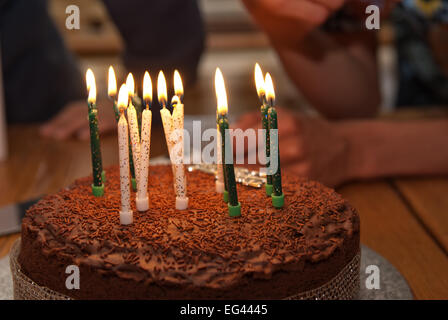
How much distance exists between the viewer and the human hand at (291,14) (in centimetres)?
114

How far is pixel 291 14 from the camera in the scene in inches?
45.4

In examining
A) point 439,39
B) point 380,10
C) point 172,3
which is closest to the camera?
point 380,10

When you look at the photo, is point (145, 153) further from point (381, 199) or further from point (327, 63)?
point (327, 63)

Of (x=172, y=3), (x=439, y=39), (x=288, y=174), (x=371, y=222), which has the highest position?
(x=172, y=3)

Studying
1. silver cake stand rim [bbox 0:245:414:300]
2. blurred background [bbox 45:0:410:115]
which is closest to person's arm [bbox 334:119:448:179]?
silver cake stand rim [bbox 0:245:414:300]

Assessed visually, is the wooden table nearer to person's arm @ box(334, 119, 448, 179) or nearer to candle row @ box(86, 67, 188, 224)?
person's arm @ box(334, 119, 448, 179)

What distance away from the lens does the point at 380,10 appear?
1.40m

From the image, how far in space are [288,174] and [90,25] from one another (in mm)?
3701

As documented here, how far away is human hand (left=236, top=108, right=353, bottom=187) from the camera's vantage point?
1.10m

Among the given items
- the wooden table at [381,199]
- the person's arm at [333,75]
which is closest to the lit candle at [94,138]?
the wooden table at [381,199]

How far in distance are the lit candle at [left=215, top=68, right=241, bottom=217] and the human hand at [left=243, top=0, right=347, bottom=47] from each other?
50cm

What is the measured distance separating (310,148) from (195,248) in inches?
22.7
